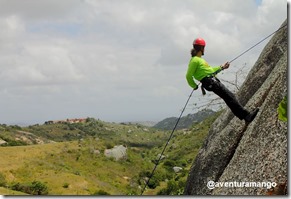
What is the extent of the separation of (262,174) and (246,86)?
6012 millimetres

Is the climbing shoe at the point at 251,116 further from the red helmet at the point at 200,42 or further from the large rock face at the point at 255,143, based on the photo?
the red helmet at the point at 200,42

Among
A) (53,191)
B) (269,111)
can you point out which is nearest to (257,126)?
(269,111)

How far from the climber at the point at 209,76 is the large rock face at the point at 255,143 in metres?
0.49

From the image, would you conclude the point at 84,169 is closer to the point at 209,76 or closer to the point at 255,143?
the point at 209,76

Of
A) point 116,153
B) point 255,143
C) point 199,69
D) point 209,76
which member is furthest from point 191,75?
point 116,153

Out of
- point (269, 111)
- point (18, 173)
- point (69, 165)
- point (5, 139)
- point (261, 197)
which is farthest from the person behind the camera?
point (5, 139)

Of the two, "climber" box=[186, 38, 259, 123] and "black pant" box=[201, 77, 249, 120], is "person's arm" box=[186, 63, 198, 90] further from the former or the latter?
"black pant" box=[201, 77, 249, 120]

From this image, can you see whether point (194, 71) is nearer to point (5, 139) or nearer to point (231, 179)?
point (231, 179)

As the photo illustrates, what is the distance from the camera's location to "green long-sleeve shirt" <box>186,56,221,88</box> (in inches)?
472

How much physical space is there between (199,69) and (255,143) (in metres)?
2.80

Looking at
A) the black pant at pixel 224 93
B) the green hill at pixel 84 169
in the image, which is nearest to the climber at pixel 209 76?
the black pant at pixel 224 93

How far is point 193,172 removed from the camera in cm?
1538

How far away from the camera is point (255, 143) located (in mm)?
10812

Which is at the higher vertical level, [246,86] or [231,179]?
[246,86]
